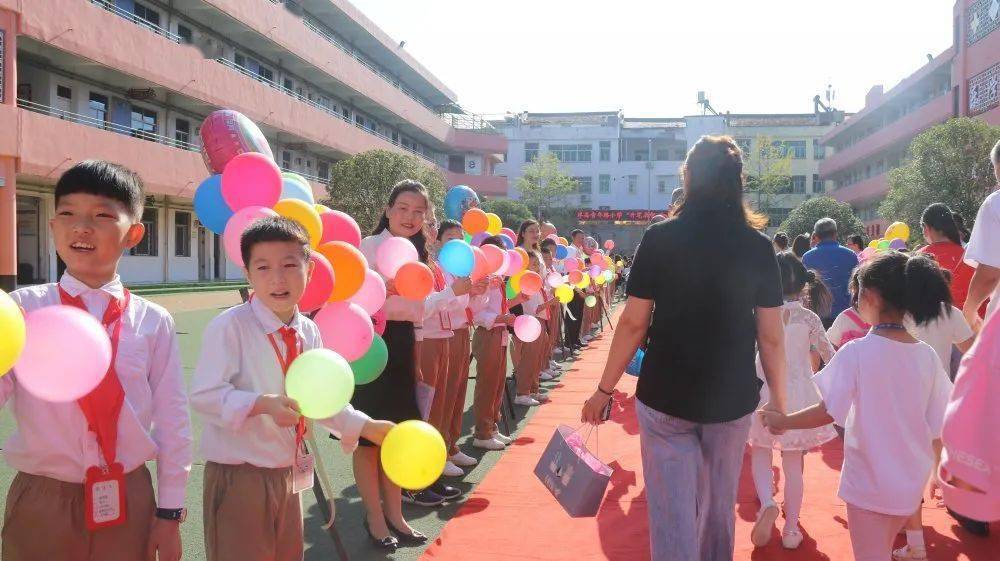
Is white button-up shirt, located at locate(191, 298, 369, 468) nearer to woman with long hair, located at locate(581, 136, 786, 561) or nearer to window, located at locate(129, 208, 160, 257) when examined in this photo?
woman with long hair, located at locate(581, 136, 786, 561)

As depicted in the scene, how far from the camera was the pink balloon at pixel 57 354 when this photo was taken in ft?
5.49

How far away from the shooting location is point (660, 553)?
2.62m

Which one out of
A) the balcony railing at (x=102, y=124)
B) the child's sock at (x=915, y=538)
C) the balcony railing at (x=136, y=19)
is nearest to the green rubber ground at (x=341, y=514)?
the child's sock at (x=915, y=538)

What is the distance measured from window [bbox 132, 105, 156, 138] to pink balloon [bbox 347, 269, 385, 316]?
18523mm

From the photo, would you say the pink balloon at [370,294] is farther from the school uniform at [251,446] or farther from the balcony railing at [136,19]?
the balcony railing at [136,19]

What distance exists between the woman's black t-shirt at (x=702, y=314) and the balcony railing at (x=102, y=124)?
53.9 feet

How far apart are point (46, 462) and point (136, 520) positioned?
0.28 meters

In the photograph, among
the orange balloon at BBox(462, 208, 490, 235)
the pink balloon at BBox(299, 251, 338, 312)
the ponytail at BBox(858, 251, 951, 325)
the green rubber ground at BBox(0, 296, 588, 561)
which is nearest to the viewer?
the pink balloon at BBox(299, 251, 338, 312)

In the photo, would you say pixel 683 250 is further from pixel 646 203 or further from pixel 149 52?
pixel 646 203

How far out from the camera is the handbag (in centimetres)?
284

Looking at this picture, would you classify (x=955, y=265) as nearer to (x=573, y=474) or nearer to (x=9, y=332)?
(x=573, y=474)

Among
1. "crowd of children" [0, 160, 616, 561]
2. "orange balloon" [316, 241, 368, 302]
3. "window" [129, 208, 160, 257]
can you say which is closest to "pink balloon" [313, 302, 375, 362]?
"orange balloon" [316, 241, 368, 302]

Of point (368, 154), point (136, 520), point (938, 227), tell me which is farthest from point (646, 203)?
point (136, 520)

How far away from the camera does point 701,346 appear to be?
2.63m
